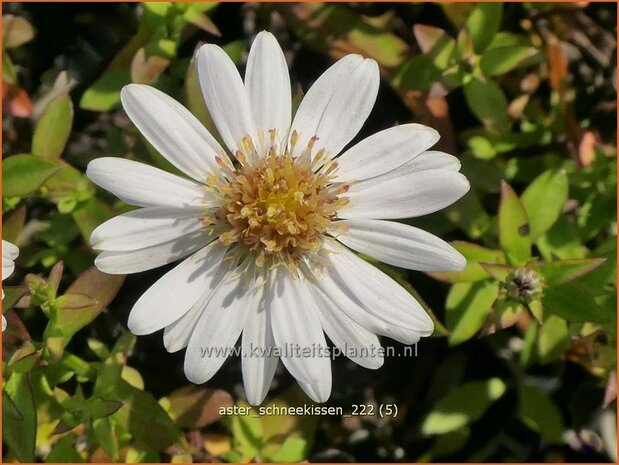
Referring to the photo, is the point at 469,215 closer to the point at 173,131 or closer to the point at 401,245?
the point at 401,245

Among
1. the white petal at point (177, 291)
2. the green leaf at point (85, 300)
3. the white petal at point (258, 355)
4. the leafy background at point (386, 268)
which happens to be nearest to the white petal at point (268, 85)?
the leafy background at point (386, 268)

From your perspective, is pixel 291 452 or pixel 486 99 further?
pixel 291 452

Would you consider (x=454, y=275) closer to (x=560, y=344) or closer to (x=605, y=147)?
(x=560, y=344)

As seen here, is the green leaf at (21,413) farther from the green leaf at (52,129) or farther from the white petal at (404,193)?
the white petal at (404,193)

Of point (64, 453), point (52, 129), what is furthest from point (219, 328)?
point (52, 129)

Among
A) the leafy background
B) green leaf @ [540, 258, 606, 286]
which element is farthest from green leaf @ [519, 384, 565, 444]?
green leaf @ [540, 258, 606, 286]

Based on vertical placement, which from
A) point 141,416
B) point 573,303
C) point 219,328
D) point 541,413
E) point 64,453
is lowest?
point 541,413

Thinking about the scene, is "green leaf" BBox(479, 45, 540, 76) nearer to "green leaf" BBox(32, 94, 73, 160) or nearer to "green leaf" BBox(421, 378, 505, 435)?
"green leaf" BBox(421, 378, 505, 435)

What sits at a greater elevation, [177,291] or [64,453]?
[177,291]

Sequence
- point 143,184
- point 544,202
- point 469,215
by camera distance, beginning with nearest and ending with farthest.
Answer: point 143,184, point 544,202, point 469,215
